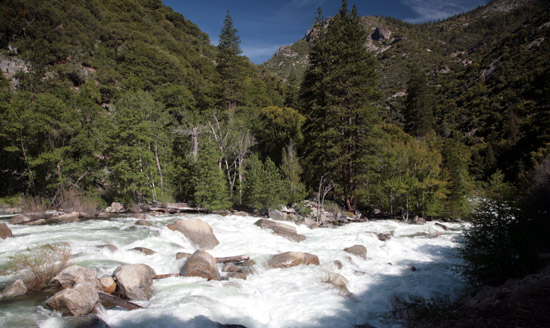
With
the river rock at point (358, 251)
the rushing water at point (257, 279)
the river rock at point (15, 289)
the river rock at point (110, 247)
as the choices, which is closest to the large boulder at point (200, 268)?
the rushing water at point (257, 279)

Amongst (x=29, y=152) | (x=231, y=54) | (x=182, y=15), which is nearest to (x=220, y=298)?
(x=29, y=152)

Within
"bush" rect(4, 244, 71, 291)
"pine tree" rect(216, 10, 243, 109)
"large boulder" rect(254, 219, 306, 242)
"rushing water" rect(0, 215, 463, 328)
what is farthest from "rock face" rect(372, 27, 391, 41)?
"bush" rect(4, 244, 71, 291)

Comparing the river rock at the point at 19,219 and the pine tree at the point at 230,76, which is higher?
the pine tree at the point at 230,76

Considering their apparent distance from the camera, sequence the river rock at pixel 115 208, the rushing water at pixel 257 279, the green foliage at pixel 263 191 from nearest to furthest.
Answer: the rushing water at pixel 257 279 < the river rock at pixel 115 208 < the green foliage at pixel 263 191

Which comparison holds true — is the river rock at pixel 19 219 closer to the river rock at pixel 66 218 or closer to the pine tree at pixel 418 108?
the river rock at pixel 66 218

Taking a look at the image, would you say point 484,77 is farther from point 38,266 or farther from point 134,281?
point 38,266

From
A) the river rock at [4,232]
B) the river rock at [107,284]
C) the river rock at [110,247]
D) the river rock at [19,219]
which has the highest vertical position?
the river rock at [4,232]

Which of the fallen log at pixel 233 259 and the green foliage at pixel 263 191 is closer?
the fallen log at pixel 233 259

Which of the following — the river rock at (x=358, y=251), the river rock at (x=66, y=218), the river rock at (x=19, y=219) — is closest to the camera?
the river rock at (x=358, y=251)

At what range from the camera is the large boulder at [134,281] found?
7707 mm

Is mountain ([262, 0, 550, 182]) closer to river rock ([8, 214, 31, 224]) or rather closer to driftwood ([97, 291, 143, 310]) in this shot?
driftwood ([97, 291, 143, 310])

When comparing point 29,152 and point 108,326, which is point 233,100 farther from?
point 108,326

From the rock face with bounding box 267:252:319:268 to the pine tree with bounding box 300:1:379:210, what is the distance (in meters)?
13.9

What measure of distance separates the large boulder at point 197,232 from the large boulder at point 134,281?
15.8ft
